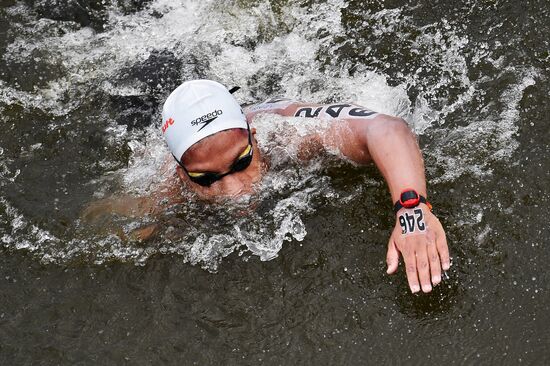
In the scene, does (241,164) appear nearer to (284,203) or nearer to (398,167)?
(284,203)

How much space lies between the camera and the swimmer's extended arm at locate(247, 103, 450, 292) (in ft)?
13.1

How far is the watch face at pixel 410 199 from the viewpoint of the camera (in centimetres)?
413

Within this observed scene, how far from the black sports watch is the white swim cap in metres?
1.19

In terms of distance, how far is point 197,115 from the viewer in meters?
4.81

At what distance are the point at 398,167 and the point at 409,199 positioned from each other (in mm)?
251

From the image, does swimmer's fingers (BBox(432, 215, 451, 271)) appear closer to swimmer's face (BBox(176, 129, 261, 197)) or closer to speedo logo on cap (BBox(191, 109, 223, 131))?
swimmer's face (BBox(176, 129, 261, 197))

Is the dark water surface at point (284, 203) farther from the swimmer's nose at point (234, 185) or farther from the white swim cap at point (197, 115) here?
the white swim cap at point (197, 115)

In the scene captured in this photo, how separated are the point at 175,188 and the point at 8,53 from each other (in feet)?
8.53

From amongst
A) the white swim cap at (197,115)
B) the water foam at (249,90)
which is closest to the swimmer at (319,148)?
the white swim cap at (197,115)

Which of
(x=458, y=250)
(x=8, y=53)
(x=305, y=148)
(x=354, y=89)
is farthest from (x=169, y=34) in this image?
(x=458, y=250)

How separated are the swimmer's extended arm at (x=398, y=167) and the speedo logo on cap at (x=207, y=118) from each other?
24.7 inches

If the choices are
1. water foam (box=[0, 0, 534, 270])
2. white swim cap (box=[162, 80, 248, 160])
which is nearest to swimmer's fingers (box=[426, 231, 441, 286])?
water foam (box=[0, 0, 534, 270])

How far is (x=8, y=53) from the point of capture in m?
7.00

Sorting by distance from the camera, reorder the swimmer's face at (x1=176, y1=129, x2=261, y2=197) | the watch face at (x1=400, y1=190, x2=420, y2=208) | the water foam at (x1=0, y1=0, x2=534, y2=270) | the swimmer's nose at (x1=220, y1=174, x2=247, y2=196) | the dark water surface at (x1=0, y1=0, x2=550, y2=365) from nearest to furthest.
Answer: the watch face at (x1=400, y1=190, x2=420, y2=208)
the dark water surface at (x1=0, y1=0, x2=550, y2=365)
the swimmer's face at (x1=176, y1=129, x2=261, y2=197)
the swimmer's nose at (x1=220, y1=174, x2=247, y2=196)
the water foam at (x1=0, y1=0, x2=534, y2=270)
